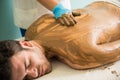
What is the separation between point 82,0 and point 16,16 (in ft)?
2.55

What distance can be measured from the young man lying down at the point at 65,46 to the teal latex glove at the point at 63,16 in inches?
1.0

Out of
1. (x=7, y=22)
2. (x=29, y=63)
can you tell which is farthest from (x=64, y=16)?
(x=7, y=22)

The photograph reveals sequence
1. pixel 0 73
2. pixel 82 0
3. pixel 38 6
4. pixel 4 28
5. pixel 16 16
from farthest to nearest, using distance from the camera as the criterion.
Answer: pixel 82 0
pixel 4 28
pixel 16 16
pixel 38 6
pixel 0 73

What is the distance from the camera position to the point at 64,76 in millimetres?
1122

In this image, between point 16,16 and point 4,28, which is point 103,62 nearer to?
point 16,16

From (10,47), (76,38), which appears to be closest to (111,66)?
(76,38)

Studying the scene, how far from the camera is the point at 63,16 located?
1.27 meters

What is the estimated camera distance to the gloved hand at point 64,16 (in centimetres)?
123

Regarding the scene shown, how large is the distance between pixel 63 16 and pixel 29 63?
12.8 inches

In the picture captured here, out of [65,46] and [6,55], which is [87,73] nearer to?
[65,46]

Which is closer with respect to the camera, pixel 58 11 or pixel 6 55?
pixel 6 55

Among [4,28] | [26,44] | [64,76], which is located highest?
[26,44]

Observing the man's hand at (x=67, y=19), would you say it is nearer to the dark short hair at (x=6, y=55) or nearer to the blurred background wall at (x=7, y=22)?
the dark short hair at (x=6, y=55)

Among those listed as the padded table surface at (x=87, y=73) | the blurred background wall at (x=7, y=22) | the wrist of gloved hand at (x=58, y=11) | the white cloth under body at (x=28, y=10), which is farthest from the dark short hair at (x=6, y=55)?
the blurred background wall at (x=7, y=22)
